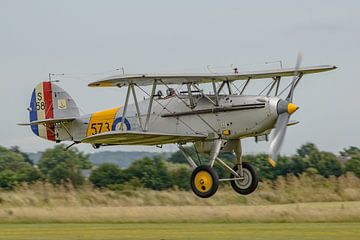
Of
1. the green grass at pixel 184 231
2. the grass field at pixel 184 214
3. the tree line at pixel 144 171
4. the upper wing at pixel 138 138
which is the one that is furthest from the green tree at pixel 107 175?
the upper wing at pixel 138 138

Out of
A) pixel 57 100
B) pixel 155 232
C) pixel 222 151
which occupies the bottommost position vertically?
pixel 155 232

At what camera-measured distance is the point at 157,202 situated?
41.1 meters

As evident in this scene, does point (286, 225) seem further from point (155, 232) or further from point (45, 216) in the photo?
point (45, 216)

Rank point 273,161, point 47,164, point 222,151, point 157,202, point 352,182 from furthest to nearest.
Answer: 1. point 47,164
2. point 352,182
3. point 157,202
4. point 222,151
5. point 273,161

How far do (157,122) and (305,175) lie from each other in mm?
21706

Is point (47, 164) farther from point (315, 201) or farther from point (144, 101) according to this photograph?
point (144, 101)

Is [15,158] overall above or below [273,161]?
above

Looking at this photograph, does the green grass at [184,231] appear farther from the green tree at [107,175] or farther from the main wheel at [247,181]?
the green tree at [107,175]

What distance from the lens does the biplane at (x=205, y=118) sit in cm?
2566

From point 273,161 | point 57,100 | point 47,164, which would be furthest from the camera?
point 47,164

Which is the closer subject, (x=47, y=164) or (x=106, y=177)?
(x=106, y=177)

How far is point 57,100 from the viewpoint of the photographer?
1207 inches

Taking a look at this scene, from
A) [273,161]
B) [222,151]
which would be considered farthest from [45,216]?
[273,161]

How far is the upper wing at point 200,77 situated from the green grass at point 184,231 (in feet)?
13.1
